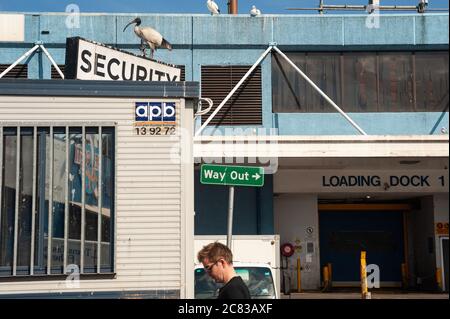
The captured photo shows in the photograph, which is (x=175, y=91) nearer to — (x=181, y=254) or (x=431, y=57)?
(x=181, y=254)

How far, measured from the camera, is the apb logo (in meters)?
7.71

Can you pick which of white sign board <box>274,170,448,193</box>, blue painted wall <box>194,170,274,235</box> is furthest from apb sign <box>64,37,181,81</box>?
white sign board <box>274,170,448,193</box>

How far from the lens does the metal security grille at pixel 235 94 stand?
62.9 feet

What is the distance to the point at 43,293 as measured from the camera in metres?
7.27

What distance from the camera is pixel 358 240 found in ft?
78.3

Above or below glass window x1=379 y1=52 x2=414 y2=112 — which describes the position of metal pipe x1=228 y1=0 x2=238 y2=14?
above

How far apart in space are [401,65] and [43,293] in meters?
14.6

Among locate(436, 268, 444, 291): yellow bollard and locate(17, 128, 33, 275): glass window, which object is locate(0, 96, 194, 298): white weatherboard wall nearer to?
locate(17, 128, 33, 275): glass window

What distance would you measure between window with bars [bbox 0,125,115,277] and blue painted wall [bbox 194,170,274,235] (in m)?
12.2

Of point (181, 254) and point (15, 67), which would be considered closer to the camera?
point (181, 254)

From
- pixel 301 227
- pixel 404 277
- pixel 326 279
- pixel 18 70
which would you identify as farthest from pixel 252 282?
pixel 404 277

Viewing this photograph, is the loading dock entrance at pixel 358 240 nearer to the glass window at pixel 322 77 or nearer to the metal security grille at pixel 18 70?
the glass window at pixel 322 77

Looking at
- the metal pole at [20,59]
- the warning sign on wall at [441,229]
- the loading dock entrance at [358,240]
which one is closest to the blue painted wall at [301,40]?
the metal pole at [20,59]
